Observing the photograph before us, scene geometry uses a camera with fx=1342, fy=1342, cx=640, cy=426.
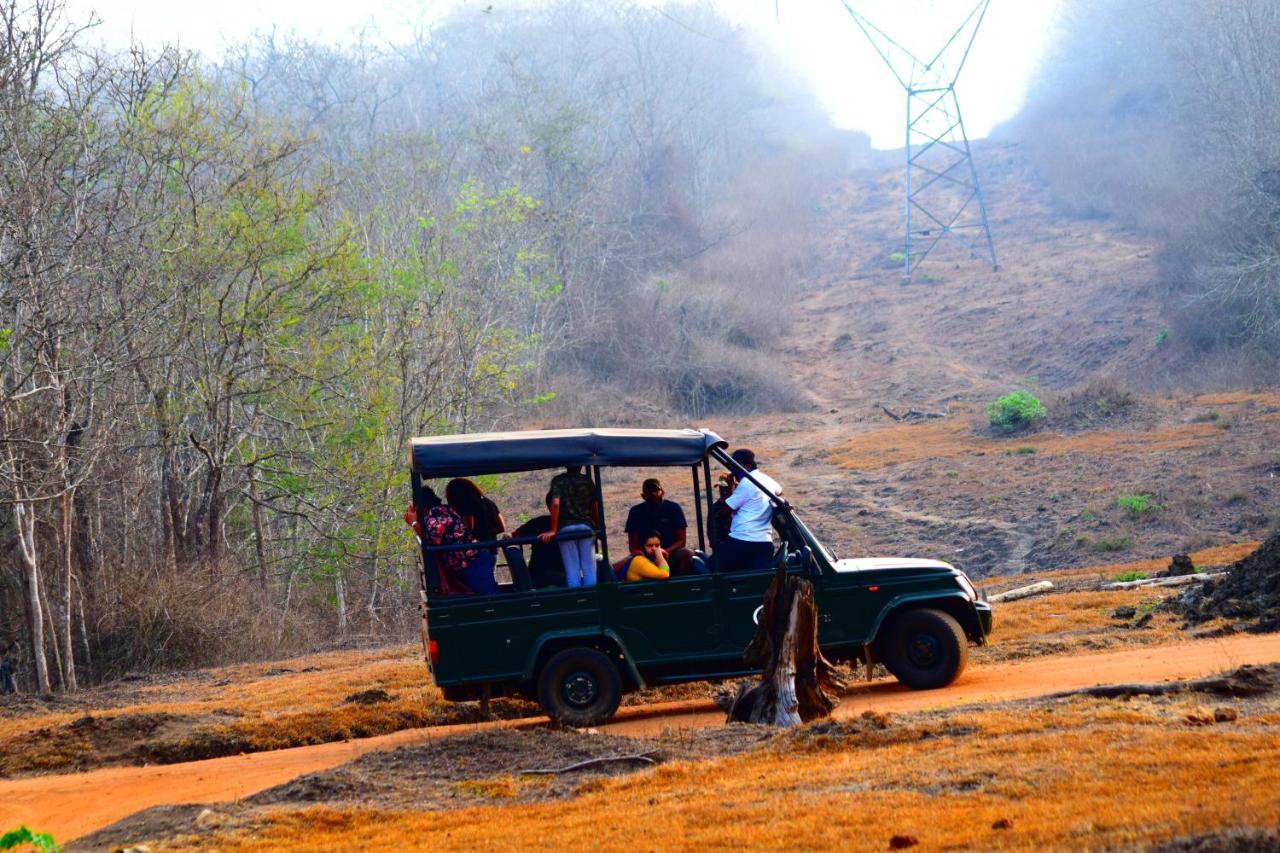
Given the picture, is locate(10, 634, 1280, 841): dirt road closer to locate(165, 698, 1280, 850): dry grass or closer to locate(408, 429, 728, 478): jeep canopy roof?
locate(165, 698, 1280, 850): dry grass

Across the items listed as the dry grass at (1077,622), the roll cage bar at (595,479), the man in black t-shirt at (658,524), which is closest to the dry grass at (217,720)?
the roll cage bar at (595,479)

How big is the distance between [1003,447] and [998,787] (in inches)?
1103

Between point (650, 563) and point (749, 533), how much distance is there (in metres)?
0.83

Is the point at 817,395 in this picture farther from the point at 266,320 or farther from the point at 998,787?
the point at 998,787

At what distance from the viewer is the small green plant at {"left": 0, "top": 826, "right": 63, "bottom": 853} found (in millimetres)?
7578

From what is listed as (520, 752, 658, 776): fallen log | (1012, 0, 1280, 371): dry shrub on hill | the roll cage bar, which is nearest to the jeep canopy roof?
the roll cage bar

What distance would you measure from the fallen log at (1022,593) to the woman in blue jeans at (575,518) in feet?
31.0

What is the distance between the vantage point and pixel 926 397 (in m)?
43.2

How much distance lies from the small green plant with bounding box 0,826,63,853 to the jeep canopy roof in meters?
3.68

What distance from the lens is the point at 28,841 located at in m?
8.37

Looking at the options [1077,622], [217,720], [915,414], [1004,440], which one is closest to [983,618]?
[1077,622]

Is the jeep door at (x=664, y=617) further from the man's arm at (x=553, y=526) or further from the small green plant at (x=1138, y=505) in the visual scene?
the small green plant at (x=1138, y=505)

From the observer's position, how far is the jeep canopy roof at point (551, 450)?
1038 cm

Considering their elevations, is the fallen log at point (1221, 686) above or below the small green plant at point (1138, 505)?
below
